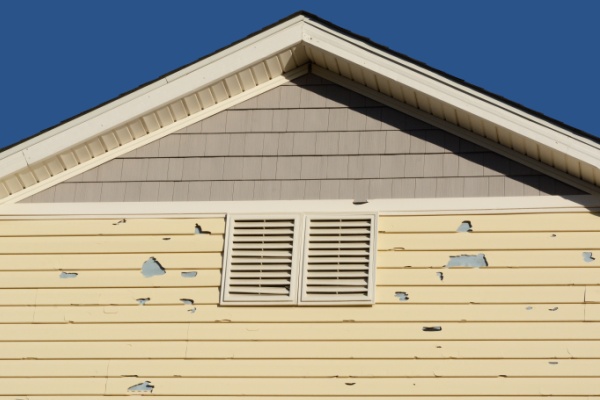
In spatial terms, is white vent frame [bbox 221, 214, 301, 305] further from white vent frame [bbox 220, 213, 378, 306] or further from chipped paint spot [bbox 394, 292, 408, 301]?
chipped paint spot [bbox 394, 292, 408, 301]

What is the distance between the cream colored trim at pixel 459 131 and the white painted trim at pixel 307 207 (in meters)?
0.18

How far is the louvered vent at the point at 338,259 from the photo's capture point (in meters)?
14.2

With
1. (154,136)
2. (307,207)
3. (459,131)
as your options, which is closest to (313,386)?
(307,207)

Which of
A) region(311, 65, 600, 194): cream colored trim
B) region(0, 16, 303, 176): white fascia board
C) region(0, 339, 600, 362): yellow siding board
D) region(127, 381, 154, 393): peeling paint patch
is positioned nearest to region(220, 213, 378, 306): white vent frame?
region(0, 339, 600, 362): yellow siding board

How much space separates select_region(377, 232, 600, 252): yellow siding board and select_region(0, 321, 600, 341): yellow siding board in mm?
779

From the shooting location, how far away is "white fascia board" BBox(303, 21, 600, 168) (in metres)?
14.1

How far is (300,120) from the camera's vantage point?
15102 millimetres

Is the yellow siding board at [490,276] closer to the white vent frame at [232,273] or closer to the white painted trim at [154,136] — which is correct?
the white vent frame at [232,273]

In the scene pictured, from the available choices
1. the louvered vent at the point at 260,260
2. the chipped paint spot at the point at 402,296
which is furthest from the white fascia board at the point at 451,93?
the chipped paint spot at the point at 402,296

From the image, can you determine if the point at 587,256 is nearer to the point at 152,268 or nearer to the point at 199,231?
the point at 199,231

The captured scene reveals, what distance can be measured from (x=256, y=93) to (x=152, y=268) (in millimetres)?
2066

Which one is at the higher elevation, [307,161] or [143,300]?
[307,161]

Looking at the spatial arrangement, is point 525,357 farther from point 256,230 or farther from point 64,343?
point 64,343

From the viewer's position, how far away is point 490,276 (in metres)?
14.0
